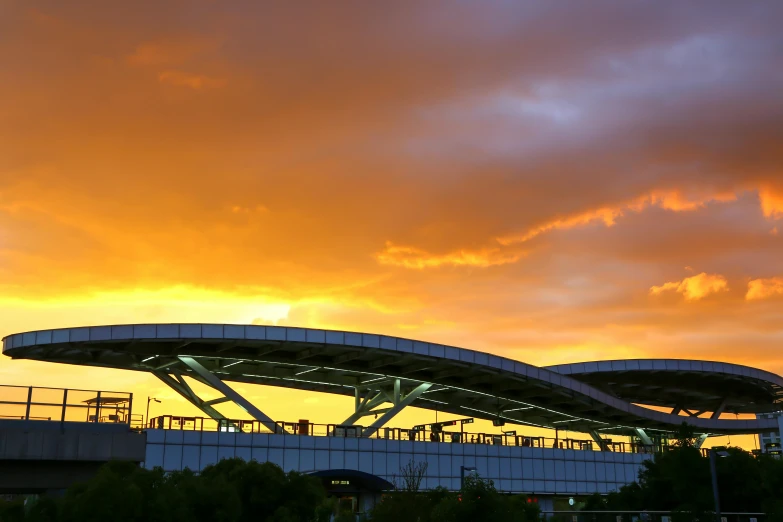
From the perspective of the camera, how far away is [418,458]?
58906mm

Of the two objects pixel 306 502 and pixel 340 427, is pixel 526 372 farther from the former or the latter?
pixel 306 502

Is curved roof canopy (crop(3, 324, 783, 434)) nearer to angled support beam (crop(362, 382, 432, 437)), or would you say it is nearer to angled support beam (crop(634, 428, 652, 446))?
angled support beam (crop(362, 382, 432, 437))

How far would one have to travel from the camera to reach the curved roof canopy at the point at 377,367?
53.6 metres

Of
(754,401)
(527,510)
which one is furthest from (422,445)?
(754,401)

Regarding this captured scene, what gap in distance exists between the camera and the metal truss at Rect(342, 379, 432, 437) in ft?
209

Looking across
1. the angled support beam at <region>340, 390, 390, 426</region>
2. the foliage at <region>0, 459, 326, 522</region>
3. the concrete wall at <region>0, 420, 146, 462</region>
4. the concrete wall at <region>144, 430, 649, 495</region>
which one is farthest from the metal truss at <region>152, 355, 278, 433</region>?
the foliage at <region>0, 459, 326, 522</region>

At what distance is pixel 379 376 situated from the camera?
65500mm

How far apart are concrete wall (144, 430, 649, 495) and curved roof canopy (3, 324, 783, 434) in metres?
5.79

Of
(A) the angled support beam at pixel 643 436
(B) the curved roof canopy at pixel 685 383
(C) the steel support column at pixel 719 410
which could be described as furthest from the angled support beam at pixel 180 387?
(C) the steel support column at pixel 719 410

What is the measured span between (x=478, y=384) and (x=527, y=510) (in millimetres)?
32658

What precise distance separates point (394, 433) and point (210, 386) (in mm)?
13325

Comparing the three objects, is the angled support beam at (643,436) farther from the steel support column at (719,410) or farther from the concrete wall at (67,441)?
the concrete wall at (67,441)

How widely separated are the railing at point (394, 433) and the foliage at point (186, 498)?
1695 cm

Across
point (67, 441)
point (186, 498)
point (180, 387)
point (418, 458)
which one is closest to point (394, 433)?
point (418, 458)
